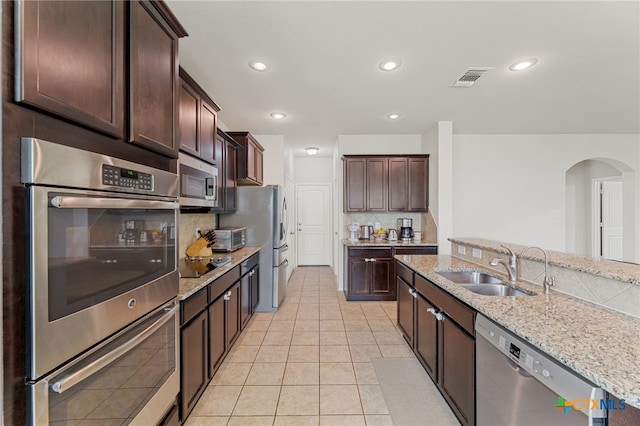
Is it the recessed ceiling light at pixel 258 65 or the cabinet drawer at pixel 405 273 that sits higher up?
the recessed ceiling light at pixel 258 65

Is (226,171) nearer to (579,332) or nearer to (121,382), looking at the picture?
(121,382)

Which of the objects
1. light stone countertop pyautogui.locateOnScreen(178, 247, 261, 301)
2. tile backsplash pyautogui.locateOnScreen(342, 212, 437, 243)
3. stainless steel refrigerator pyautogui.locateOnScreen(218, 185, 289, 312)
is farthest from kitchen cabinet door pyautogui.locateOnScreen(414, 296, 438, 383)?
tile backsplash pyautogui.locateOnScreen(342, 212, 437, 243)

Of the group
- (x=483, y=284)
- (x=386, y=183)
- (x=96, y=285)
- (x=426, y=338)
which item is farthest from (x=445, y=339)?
(x=386, y=183)

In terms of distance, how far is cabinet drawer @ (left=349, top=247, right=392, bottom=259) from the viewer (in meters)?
4.27

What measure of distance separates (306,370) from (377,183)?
10.1ft

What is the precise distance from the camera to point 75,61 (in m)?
0.92

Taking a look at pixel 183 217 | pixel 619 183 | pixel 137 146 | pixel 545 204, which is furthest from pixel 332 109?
pixel 619 183

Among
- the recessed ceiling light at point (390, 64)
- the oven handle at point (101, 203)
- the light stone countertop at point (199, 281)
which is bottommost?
→ the light stone countertop at point (199, 281)

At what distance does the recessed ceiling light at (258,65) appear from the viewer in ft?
8.15

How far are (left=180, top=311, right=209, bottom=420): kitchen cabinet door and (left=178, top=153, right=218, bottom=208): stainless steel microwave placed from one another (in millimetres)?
848

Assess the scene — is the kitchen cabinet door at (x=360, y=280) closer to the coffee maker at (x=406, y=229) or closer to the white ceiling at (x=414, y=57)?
the coffee maker at (x=406, y=229)

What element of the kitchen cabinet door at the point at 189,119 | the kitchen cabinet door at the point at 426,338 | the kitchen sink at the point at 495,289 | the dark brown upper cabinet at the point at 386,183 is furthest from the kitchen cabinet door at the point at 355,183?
the kitchen cabinet door at the point at 189,119

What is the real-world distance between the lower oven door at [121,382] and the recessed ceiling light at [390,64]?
2.49 metres

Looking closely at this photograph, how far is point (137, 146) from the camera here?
4.09 ft
